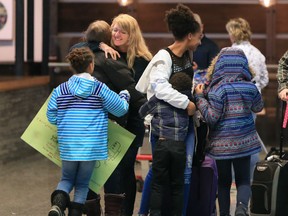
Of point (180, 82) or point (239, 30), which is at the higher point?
point (239, 30)

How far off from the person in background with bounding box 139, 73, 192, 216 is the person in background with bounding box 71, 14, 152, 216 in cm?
37

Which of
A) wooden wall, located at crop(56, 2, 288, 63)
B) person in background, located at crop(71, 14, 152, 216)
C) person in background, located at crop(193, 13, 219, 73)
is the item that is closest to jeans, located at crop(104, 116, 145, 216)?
person in background, located at crop(71, 14, 152, 216)

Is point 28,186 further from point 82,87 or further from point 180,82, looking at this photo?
point 180,82

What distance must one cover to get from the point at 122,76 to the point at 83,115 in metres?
0.63

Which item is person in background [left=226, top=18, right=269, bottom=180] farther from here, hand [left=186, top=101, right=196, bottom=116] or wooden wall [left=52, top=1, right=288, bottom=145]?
wooden wall [left=52, top=1, right=288, bottom=145]

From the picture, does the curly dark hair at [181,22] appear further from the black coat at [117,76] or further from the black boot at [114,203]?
the black boot at [114,203]

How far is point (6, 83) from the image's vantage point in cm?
1035

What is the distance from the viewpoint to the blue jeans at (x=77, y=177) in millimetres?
6406

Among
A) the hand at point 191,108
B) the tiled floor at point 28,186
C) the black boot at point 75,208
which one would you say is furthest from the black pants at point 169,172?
the tiled floor at point 28,186

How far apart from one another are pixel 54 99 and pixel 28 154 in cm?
477

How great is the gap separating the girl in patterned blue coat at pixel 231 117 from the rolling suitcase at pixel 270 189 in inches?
4.0

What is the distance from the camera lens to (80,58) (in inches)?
253

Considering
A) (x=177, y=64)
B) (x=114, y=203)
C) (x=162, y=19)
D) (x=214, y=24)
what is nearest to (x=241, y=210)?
(x=114, y=203)

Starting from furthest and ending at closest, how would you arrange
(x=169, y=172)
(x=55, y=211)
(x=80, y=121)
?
(x=169, y=172) < (x=80, y=121) < (x=55, y=211)
